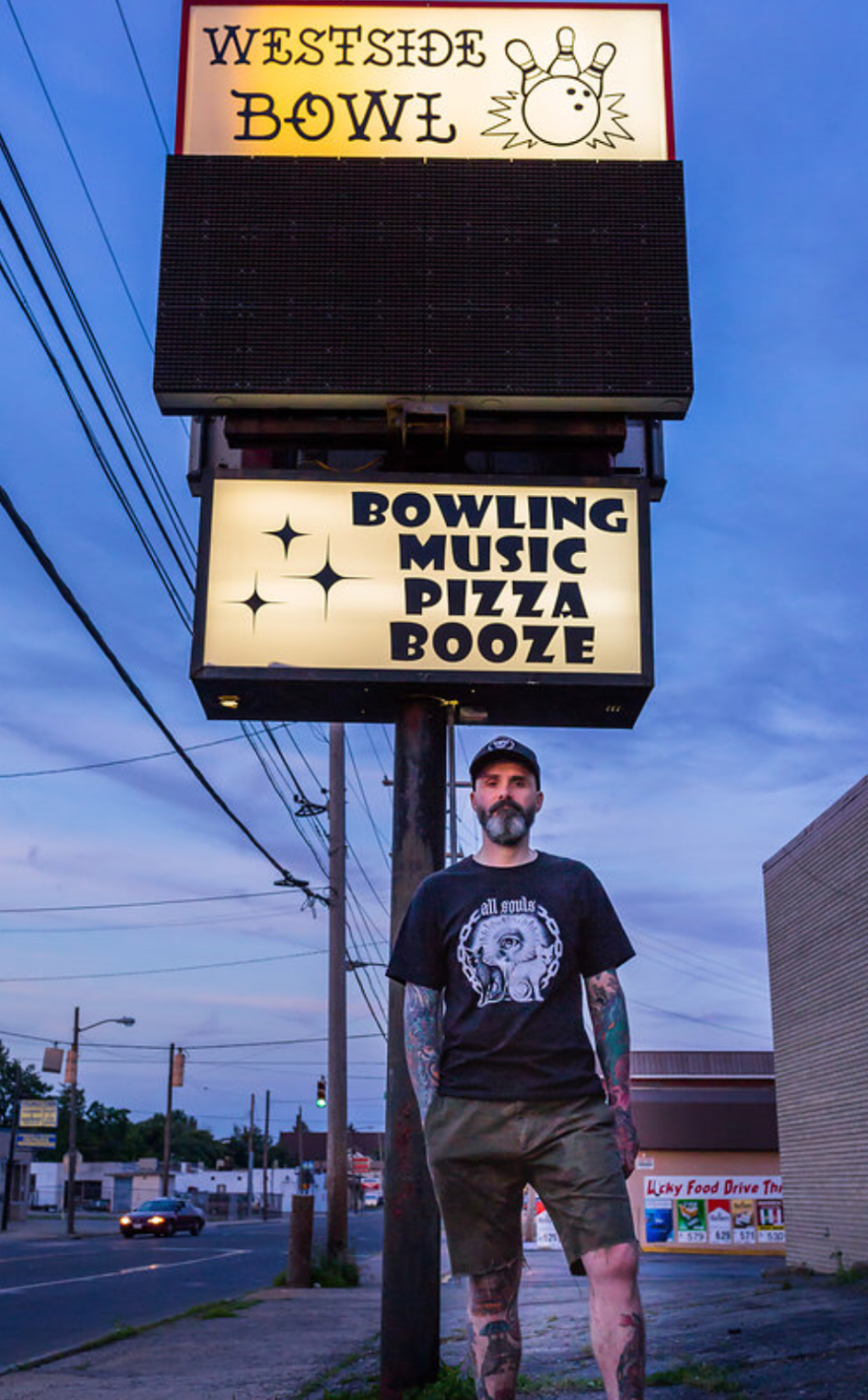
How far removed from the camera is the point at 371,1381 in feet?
24.1

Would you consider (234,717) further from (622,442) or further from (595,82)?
(595,82)

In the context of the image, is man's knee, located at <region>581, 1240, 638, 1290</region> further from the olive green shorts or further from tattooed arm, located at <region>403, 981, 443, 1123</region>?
tattooed arm, located at <region>403, 981, 443, 1123</region>

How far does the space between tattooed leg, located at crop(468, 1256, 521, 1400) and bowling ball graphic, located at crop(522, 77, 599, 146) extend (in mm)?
6766

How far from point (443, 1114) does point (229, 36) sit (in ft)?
24.2

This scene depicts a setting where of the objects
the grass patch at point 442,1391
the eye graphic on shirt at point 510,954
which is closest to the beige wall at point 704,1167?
the grass patch at point 442,1391

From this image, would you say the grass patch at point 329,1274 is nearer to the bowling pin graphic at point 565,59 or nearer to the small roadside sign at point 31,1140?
Answer: the bowling pin graphic at point 565,59

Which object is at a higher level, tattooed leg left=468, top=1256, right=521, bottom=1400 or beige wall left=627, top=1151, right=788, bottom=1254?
tattooed leg left=468, top=1256, right=521, bottom=1400

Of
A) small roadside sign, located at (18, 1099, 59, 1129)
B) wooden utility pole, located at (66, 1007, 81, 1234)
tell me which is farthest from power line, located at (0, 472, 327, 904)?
small roadside sign, located at (18, 1099, 59, 1129)

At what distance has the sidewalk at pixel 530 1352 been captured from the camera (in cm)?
723

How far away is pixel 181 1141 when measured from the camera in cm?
13650

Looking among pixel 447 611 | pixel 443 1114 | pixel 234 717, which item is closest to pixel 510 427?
pixel 447 611

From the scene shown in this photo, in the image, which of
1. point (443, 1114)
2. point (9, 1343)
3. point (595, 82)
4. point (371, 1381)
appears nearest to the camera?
point (443, 1114)

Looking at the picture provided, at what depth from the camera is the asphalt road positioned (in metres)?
12.4

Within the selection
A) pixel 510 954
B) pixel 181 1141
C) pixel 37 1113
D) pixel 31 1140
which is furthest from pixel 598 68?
pixel 181 1141
